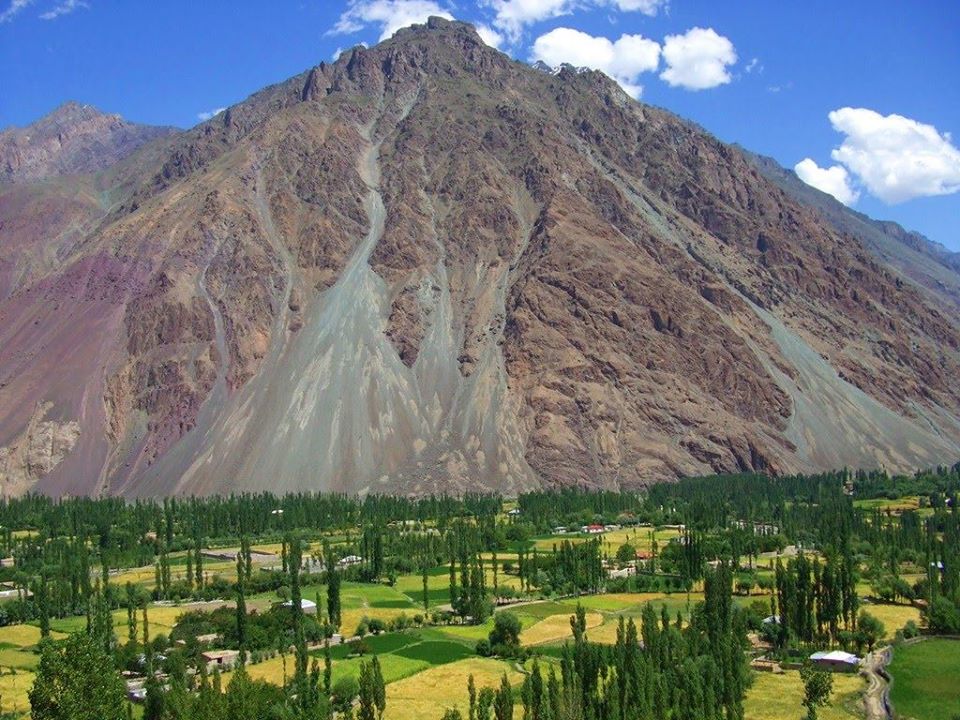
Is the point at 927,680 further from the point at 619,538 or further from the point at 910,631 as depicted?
the point at 619,538

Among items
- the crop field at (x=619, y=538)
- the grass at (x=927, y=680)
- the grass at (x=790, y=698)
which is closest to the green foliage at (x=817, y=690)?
the grass at (x=790, y=698)

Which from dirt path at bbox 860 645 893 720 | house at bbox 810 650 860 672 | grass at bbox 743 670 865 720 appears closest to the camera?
grass at bbox 743 670 865 720

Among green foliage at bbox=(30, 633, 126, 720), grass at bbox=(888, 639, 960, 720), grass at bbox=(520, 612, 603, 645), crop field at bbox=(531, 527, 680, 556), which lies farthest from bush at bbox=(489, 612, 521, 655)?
crop field at bbox=(531, 527, 680, 556)

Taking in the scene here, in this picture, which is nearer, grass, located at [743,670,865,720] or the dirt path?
grass, located at [743,670,865,720]

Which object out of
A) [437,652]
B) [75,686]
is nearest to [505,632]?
[437,652]

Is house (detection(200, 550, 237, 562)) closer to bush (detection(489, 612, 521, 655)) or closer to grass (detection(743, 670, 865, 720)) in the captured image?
bush (detection(489, 612, 521, 655))
